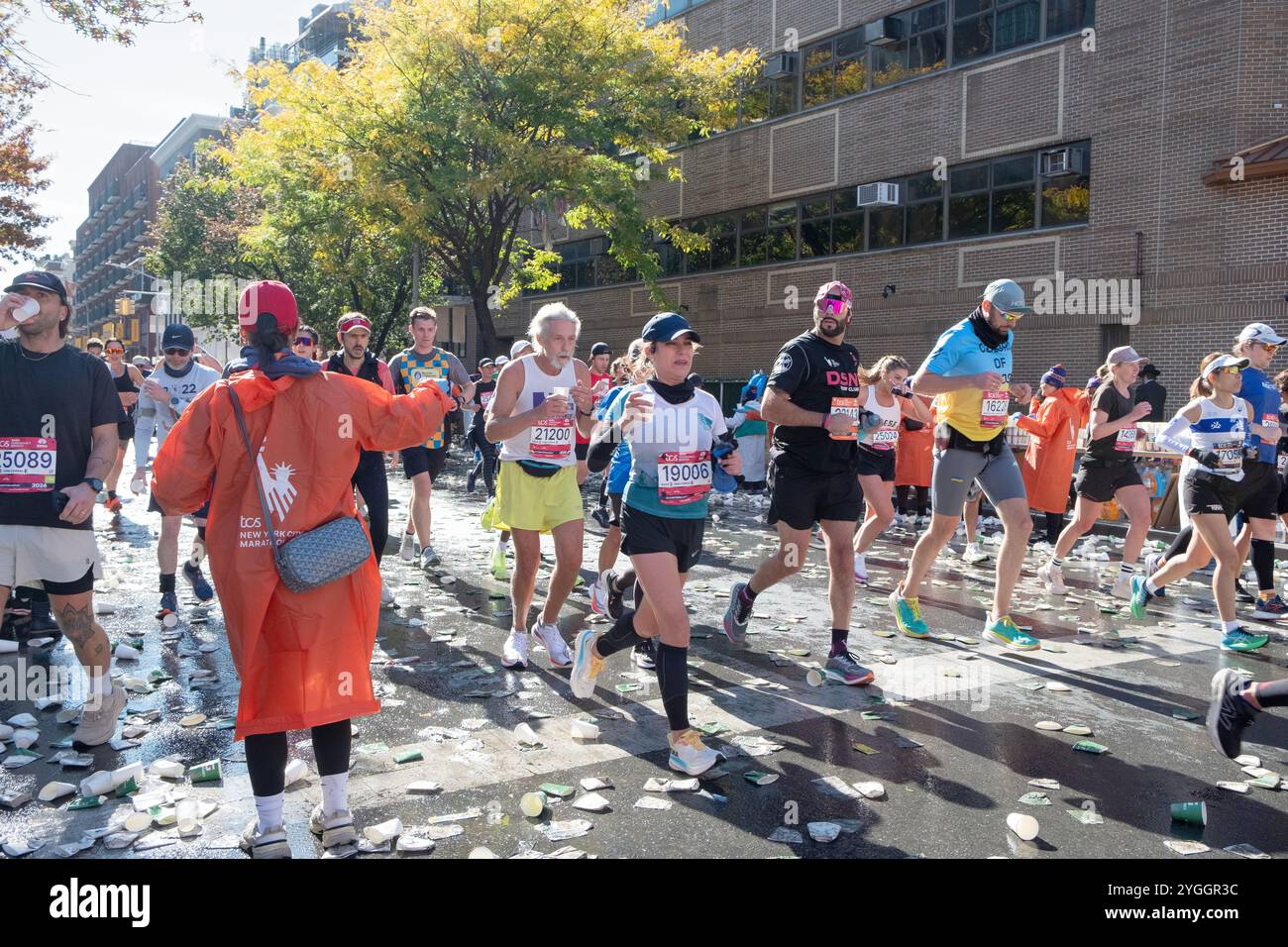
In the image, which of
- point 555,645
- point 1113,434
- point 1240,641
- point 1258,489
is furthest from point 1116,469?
point 555,645

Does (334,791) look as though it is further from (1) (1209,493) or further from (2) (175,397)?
(1) (1209,493)

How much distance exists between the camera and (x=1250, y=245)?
18094 mm

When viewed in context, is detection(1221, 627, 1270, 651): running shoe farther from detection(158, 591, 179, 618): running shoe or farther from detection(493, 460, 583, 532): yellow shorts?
detection(158, 591, 179, 618): running shoe

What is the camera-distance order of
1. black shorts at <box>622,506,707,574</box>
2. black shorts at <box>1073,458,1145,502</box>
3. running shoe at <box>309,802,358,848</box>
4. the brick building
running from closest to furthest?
1. running shoe at <box>309,802,358,848</box>
2. black shorts at <box>622,506,707,574</box>
3. black shorts at <box>1073,458,1145,502</box>
4. the brick building

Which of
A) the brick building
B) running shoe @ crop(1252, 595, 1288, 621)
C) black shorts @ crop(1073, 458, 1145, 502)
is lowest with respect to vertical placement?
running shoe @ crop(1252, 595, 1288, 621)

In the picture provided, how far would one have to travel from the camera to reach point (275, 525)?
375cm

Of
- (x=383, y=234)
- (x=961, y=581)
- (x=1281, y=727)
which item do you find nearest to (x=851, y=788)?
(x=1281, y=727)

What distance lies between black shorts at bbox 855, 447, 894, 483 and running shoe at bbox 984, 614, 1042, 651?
214 centimetres

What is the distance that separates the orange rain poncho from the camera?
3707 mm

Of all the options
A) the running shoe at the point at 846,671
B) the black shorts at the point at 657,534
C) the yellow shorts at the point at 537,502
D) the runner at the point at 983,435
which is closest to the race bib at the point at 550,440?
the yellow shorts at the point at 537,502

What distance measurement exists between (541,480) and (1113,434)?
17.6 ft

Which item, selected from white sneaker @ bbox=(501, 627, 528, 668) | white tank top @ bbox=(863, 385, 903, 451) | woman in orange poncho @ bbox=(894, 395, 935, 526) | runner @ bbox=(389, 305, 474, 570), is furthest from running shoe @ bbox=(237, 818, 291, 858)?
woman in orange poncho @ bbox=(894, 395, 935, 526)

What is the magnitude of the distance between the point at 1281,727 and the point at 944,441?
8.21 feet

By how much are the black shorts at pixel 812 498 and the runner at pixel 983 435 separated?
97 cm
